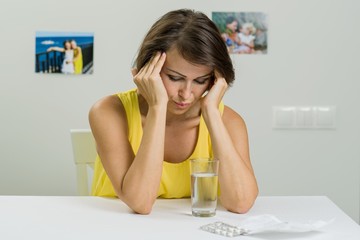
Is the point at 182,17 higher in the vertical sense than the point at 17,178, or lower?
higher

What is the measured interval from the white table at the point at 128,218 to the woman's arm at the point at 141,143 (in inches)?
2.1

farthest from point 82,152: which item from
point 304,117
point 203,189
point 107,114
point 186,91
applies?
point 304,117

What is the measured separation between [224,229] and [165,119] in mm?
502

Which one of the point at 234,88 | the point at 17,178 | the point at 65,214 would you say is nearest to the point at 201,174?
the point at 65,214

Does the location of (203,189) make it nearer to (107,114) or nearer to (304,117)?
(107,114)

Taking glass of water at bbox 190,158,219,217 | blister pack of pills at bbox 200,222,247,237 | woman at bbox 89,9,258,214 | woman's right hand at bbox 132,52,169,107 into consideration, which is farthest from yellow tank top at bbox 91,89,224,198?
blister pack of pills at bbox 200,222,247,237

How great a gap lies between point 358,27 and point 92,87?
119 cm

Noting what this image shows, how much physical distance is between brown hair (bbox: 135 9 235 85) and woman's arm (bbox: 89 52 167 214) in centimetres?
5

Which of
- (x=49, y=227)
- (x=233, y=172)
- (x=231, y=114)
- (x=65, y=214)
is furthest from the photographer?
(x=231, y=114)

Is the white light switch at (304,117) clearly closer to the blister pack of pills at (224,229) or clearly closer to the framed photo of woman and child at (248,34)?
the framed photo of woman and child at (248,34)

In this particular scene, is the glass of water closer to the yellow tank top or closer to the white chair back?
the yellow tank top

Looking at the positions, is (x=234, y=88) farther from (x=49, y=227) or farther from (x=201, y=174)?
(x=49, y=227)

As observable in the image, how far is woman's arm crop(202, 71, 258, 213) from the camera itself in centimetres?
159

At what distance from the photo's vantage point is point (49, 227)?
4.46 feet
